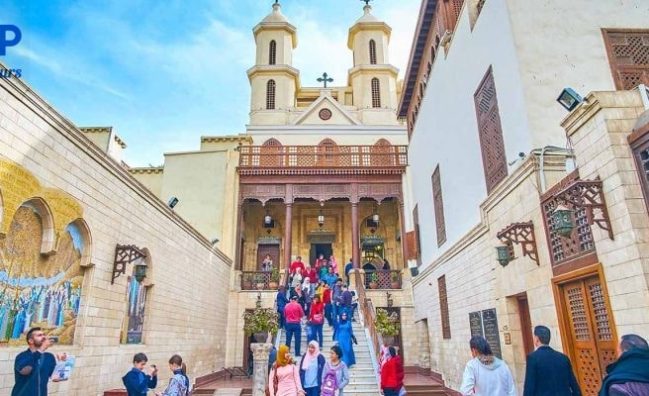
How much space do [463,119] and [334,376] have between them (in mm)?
6842

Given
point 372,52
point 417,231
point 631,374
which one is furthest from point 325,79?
point 631,374

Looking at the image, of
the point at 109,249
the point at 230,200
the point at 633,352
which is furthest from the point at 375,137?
the point at 633,352

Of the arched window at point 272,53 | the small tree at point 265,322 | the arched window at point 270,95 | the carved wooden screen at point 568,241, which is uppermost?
the arched window at point 272,53

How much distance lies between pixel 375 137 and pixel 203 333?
44.8ft

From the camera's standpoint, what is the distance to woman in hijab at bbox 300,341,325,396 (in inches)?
269

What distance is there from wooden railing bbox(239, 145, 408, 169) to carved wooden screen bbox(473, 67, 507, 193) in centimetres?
934

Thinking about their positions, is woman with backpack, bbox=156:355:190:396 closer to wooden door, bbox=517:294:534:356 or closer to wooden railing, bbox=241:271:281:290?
wooden door, bbox=517:294:534:356

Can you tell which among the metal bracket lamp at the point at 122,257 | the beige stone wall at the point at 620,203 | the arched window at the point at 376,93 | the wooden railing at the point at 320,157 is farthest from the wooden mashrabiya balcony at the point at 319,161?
the beige stone wall at the point at 620,203

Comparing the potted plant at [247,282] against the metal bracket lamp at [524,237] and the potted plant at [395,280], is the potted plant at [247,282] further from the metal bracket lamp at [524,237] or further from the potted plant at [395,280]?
the metal bracket lamp at [524,237]

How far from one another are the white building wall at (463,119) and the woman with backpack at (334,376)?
4.60m

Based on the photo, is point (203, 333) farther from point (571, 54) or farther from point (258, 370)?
point (571, 54)

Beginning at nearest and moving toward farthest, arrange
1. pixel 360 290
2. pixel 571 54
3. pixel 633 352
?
pixel 633 352
pixel 571 54
pixel 360 290

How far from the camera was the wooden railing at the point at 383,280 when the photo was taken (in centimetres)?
1694

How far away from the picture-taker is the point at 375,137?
22.4 meters
